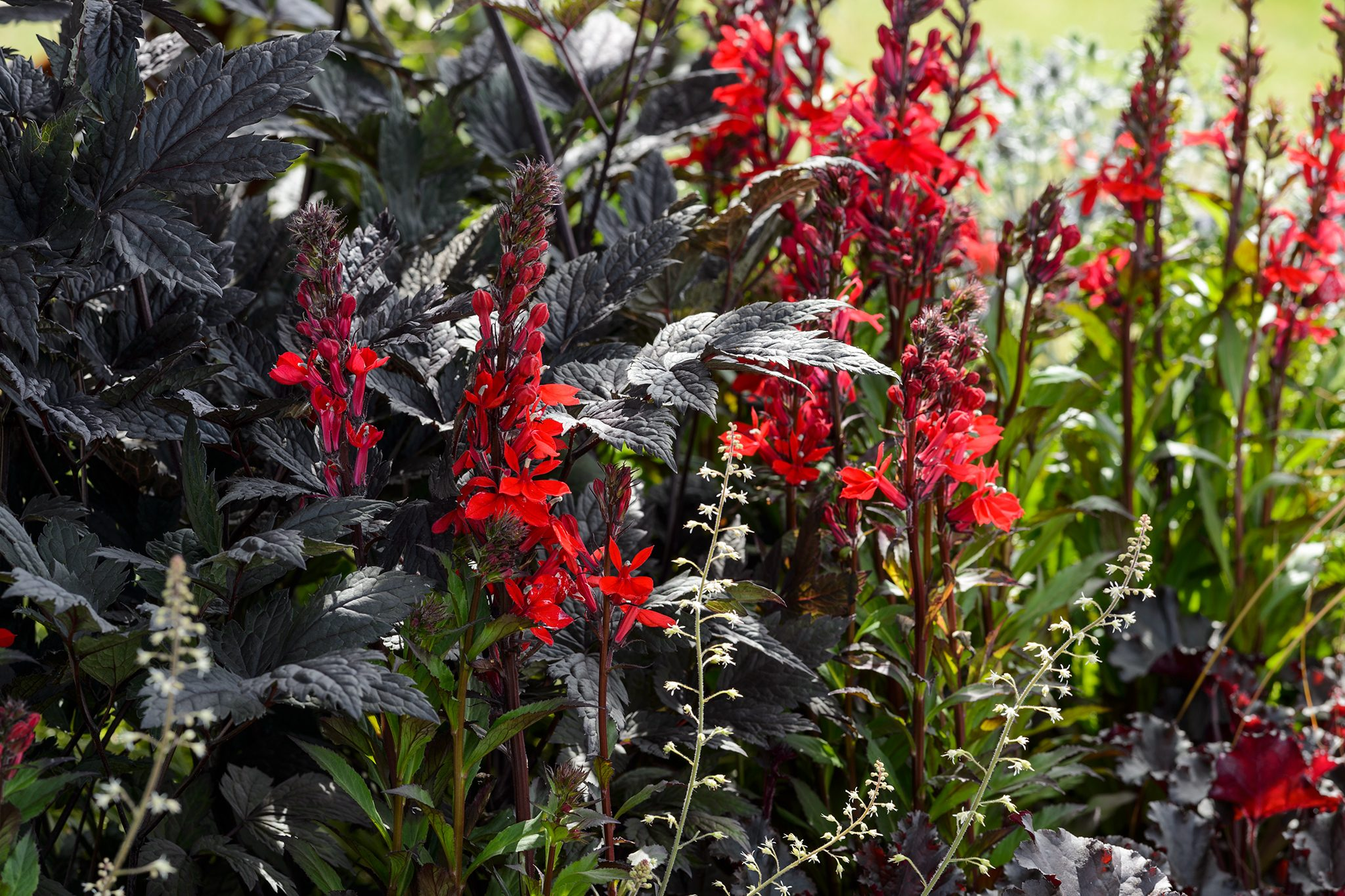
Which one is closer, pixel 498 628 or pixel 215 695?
pixel 215 695

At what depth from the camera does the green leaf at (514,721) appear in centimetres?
105

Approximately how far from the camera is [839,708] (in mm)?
1579

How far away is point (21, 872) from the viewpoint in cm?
94

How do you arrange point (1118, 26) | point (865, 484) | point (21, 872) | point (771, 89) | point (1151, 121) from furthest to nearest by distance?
point (1118, 26)
point (1151, 121)
point (771, 89)
point (865, 484)
point (21, 872)

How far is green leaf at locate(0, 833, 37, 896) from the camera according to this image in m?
0.92

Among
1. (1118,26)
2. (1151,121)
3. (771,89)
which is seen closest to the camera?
(771,89)

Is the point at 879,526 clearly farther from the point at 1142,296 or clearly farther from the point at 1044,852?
the point at 1142,296

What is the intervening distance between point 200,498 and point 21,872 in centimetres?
37

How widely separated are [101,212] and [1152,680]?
2.11 m

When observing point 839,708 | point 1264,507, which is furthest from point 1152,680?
point 839,708

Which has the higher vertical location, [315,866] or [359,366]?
[359,366]

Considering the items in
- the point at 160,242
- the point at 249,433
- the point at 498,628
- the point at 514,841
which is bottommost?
the point at 514,841

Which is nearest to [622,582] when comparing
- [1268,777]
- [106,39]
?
[106,39]

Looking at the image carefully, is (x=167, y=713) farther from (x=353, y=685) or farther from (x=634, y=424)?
(x=634, y=424)
